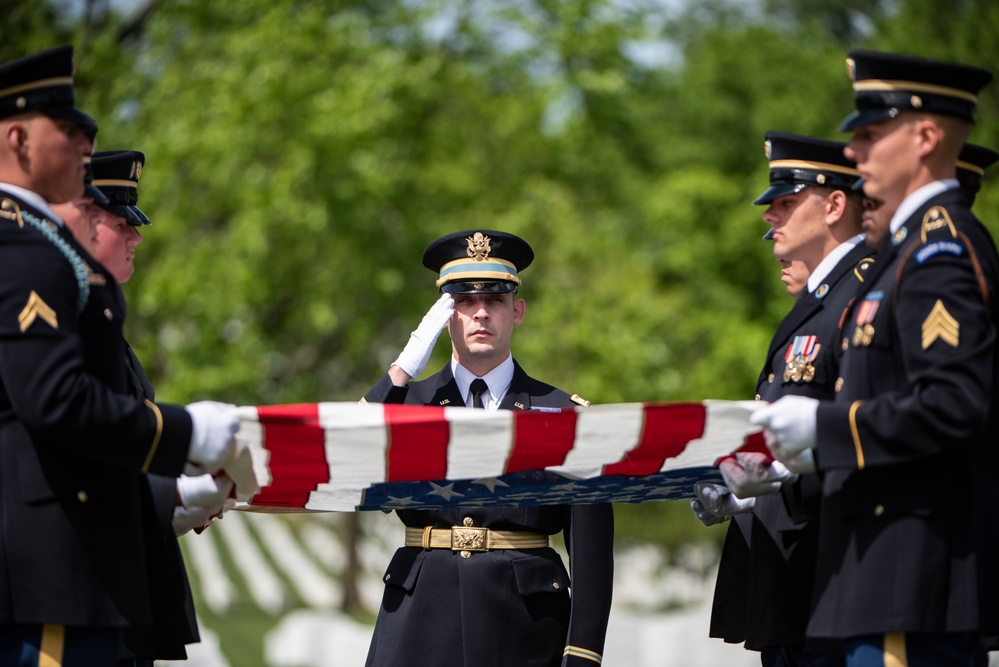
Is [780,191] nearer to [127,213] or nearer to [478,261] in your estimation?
[478,261]

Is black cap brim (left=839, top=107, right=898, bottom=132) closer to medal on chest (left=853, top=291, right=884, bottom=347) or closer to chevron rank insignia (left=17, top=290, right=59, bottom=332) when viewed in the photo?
medal on chest (left=853, top=291, right=884, bottom=347)

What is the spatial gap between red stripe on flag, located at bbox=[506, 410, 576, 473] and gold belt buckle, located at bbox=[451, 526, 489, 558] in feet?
2.96

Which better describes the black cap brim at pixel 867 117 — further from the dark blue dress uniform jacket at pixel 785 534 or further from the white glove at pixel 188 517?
the white glove at pixel 188 517

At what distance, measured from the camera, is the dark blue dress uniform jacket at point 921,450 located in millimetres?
3893

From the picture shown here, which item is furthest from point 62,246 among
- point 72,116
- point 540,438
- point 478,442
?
point 540,438

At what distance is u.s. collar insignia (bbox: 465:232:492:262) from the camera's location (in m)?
6.15

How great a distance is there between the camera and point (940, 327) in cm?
391

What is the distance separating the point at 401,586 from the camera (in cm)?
565

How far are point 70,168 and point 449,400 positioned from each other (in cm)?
215

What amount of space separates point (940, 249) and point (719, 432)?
3.04ft

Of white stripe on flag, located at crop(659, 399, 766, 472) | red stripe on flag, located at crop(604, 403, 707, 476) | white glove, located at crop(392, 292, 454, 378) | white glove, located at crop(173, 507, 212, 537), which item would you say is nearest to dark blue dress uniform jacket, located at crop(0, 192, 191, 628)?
white glove, located at crop(173, 507, 212, 537)

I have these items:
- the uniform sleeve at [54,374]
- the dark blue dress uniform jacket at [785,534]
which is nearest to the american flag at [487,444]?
the dark blue dress uniform jacket at [785,534]

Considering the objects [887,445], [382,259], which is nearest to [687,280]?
[382,259]

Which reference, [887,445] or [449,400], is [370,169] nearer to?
[449,400]
